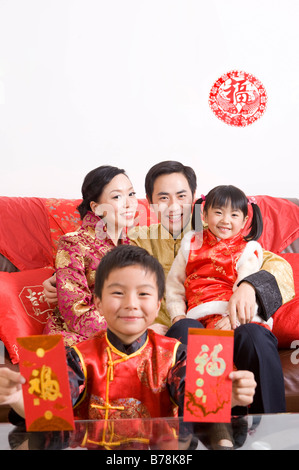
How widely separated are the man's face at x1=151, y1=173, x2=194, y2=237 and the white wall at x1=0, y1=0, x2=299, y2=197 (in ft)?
2.27

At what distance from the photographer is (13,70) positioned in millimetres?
2500

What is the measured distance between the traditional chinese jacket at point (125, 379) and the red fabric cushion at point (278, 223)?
3.71 ft

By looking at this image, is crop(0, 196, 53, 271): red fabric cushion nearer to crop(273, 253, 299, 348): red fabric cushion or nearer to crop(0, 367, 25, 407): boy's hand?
crop(273, 253, 299, 348): red fabric cushion

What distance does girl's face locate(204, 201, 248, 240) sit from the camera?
176 cm

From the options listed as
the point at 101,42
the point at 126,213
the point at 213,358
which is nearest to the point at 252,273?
the point at 126,213

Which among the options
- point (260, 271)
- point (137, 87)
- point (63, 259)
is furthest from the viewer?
point (137, 87)

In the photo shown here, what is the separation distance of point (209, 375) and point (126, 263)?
1.00 ft

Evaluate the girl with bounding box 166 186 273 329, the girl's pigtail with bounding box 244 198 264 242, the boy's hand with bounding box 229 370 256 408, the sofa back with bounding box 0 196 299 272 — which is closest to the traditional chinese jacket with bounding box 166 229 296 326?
the girl with bounding box 166 186 273 329

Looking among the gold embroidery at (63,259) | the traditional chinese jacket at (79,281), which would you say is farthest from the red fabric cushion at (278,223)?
the gold embroidery at (63,259)

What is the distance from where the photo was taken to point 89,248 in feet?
5.84

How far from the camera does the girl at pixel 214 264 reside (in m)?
1.71

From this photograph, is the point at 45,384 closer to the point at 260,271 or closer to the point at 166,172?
the point at 260,271

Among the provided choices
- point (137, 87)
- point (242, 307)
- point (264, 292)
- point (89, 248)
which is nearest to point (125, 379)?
point (242, 307)

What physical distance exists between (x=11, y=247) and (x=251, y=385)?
1.27 m
